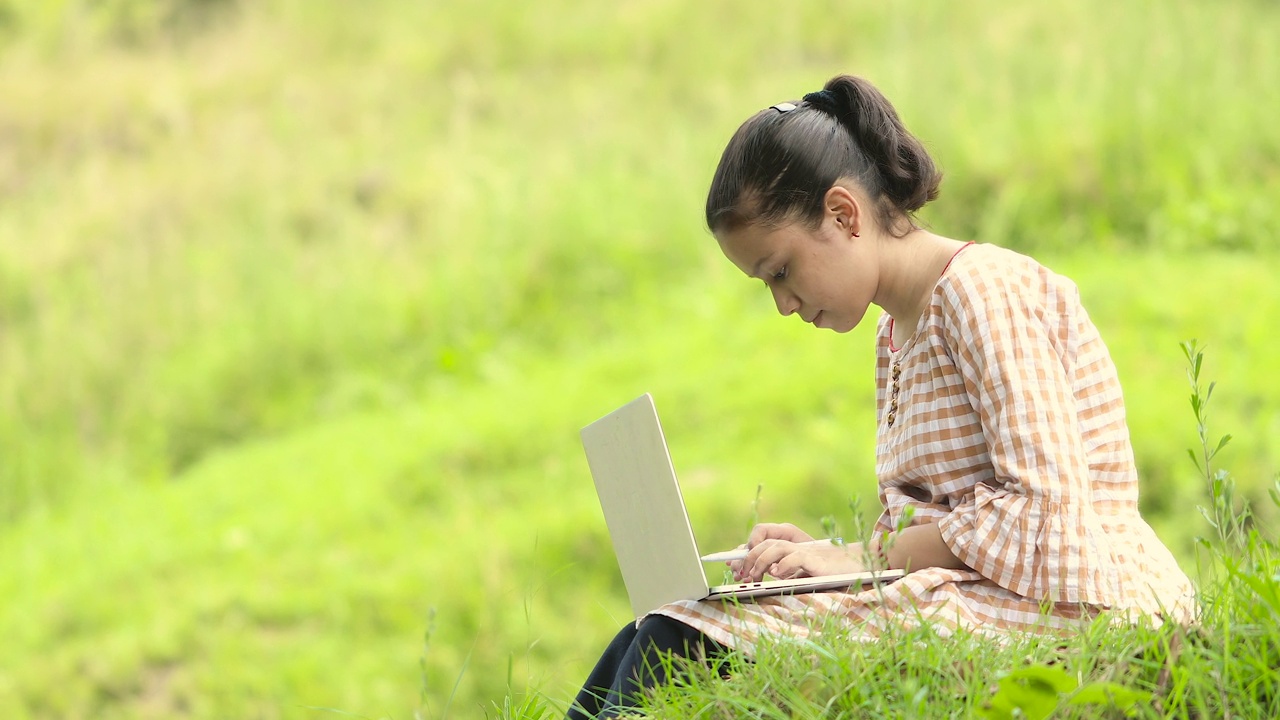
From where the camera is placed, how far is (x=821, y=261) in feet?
7.00

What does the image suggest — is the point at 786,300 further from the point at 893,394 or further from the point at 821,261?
the point at 893,394

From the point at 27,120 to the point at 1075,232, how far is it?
8277 mm

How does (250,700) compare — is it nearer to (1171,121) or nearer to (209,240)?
(209,240)

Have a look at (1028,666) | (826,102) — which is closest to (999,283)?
(826,102)

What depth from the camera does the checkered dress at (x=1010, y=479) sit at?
6.00 feet

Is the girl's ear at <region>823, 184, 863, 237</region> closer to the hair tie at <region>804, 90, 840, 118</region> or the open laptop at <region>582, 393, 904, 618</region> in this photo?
the hair tie at <region>804, 90, 840, 118</region>

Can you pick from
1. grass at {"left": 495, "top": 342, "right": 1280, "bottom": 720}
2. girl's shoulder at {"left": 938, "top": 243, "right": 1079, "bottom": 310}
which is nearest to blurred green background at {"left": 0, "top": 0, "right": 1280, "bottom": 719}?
girl's shoulder at {"left": 938, "top": 243, "right": 1079, "bottom": 310}

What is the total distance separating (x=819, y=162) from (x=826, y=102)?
15 centimetres

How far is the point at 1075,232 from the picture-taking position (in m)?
6.40

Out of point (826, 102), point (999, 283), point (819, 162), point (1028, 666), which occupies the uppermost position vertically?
point (826, 102)

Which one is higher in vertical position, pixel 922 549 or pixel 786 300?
pixel 786 300

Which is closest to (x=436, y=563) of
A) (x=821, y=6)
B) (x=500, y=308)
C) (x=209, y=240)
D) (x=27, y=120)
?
(x=500, y=308)

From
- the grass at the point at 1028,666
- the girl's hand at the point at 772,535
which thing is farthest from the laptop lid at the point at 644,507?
the girl's hand at the point at 772,535

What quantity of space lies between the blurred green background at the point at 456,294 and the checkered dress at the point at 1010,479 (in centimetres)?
224
